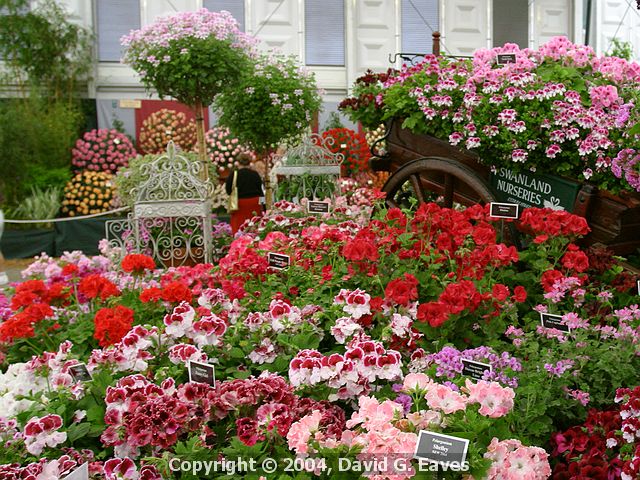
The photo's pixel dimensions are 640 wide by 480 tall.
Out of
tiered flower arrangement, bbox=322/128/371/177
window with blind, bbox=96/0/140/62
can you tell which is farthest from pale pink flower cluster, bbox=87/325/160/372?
window with blind, bbox=96/0/140/62

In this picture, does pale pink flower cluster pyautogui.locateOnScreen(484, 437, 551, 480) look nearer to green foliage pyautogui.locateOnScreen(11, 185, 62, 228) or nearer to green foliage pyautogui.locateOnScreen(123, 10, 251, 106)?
green foliage pyautogui.locateOnScreen(123, 10, 251, 106)

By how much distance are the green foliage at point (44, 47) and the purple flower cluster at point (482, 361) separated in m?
9.22

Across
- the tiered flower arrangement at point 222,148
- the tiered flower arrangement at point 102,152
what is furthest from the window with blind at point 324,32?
the tiered flower arrangement at point 102,152

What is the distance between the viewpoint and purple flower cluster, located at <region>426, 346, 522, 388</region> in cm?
194

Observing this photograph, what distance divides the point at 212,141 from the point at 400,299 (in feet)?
26.7

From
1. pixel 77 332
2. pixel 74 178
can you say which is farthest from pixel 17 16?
pixel 77 332

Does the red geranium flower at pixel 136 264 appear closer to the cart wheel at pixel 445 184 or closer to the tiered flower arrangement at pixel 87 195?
the cart wheel at pixel 445 184

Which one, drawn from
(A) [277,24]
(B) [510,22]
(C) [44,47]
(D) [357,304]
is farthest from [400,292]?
(B) [510,22]

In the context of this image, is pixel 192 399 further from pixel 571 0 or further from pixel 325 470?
pixel 571 0

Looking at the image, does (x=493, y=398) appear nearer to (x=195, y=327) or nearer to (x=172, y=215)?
(x=195, y=327)

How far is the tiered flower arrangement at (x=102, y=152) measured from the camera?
9.52 m

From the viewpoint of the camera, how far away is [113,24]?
1064 cm

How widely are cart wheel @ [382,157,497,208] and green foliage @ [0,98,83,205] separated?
617 centimetres

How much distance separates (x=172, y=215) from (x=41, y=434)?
123 inches
